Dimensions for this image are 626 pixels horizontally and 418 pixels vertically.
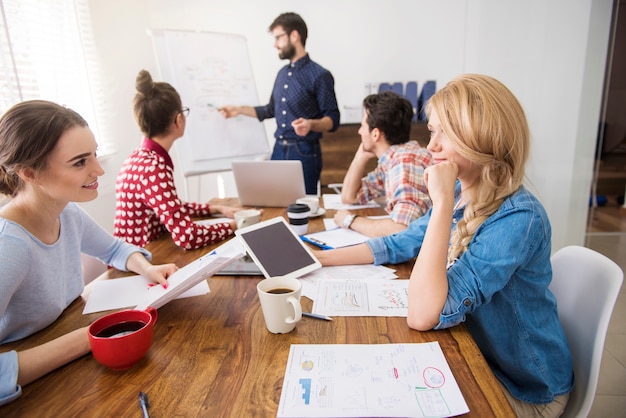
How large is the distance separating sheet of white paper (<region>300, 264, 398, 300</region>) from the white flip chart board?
1.92 meters

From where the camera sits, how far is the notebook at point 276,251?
3.44 ft

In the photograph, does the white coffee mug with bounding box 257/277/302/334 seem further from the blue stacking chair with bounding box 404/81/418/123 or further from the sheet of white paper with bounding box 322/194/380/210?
the blue stacking chair with bounding box 404/81/418/123

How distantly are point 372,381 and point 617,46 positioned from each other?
15.9 ft

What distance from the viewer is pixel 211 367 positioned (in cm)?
71

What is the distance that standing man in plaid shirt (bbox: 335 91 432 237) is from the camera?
144 centimetres

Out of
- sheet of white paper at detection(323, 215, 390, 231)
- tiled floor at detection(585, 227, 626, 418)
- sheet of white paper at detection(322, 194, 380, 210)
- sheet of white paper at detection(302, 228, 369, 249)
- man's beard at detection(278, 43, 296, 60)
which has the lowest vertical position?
tiled floor at detection(585, 227, 626, 418)

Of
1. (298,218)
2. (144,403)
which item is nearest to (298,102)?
(298,218)

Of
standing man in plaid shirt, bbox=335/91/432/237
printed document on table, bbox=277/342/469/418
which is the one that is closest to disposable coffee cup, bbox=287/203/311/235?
standing man in plaid shirt, bbox=335/91/432/237

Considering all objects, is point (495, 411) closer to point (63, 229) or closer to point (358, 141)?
point (63, 229)

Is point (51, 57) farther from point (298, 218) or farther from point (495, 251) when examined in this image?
point (495, 251)

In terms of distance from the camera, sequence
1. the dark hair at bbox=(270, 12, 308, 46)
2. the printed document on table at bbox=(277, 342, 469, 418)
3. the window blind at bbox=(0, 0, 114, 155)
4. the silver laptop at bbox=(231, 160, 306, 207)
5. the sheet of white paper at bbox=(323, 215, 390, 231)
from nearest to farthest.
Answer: the printed document on table at bbox=(277, 342, 469, 418)
the sheet of white paper at bbox=(323, 215, 390, 231)
the silver laptop at bbox=(231, 160, 306, 207)
the window blind at bbox=(0, 0, 114, 155)
the dark hair at bbox=(270, 12, 308, 46)

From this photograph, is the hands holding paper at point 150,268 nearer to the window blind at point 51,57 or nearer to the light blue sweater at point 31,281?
the light blue sweater at point 31,281

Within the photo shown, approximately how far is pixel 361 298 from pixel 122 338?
51 centimetres

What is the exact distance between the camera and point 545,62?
112 inches
